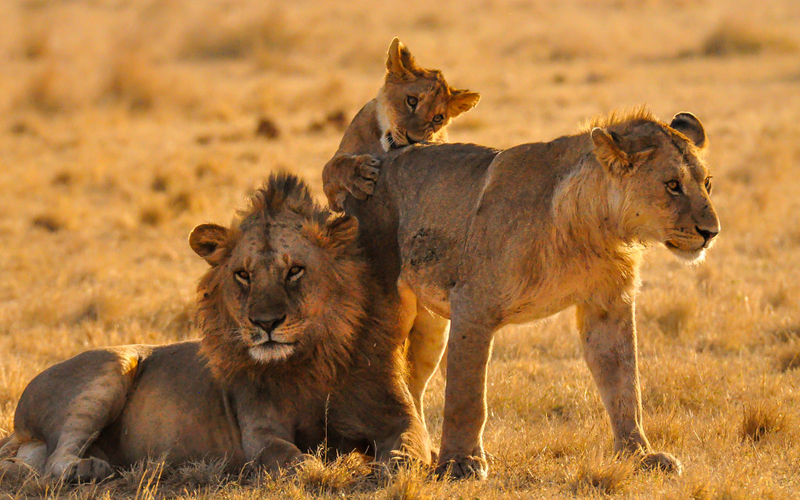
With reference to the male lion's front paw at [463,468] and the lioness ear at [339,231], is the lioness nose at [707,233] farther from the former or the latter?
the lioness ear at [339,231]

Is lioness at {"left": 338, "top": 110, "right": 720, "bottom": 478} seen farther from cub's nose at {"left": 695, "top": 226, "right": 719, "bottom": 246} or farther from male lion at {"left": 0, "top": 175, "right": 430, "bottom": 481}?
male lion at {"left": 0, "top": 175, "right": 430, "bottom": 481}

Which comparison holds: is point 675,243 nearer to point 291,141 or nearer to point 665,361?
point 665,361

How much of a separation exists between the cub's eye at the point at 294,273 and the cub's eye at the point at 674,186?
160cm

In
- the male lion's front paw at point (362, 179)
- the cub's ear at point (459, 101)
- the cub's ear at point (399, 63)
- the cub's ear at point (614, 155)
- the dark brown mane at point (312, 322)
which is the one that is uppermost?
the cub's ear at point (399, 63)

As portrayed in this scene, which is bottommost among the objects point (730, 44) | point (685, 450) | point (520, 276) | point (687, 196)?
point (685, 450)

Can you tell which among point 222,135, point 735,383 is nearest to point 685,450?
point 735,383

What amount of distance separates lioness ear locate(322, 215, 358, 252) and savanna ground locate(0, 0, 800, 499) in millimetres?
990

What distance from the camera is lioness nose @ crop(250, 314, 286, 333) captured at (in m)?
4.52

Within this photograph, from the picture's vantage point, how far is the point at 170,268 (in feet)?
32.8

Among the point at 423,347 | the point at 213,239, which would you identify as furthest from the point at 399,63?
the point at 213,239

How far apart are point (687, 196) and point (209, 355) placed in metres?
2.19

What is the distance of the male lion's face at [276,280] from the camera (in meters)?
4.61

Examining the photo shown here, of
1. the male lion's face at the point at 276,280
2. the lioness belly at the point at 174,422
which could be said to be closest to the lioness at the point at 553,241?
the male lion's face at the point at 276,280

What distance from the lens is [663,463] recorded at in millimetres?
4695
